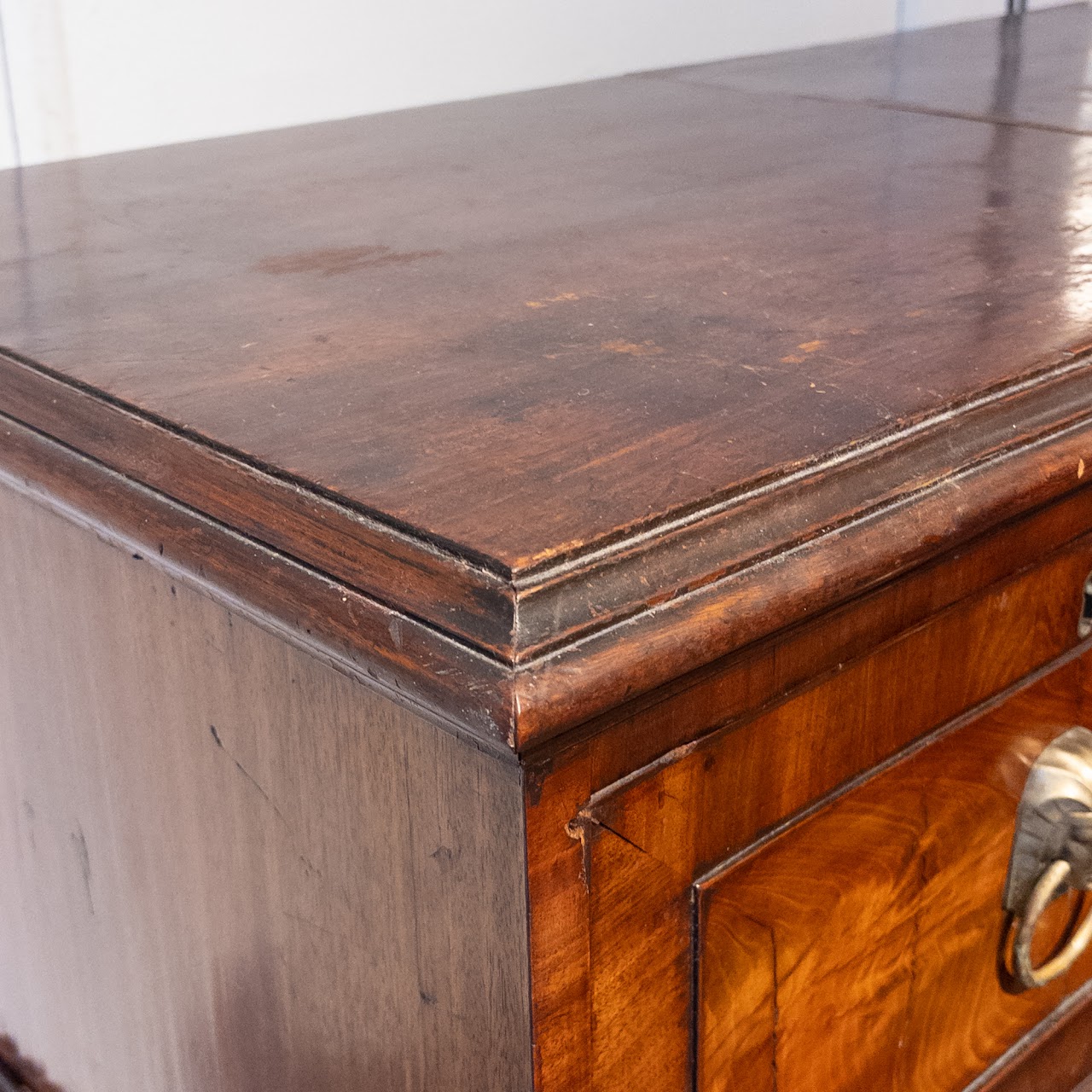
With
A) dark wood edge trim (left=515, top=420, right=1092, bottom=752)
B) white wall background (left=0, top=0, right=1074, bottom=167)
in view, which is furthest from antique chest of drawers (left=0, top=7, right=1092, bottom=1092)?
white wall background (left=0, top=0, right=1074, bottom=167)

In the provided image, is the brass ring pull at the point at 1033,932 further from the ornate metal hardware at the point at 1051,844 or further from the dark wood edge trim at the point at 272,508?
the dark wood edge trim at the point at 272,508

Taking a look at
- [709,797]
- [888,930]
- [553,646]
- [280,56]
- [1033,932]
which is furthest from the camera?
[280,56]

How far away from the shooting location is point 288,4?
1138 millimetres

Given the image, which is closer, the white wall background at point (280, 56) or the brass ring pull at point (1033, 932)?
the brass ring pull at point (1033, 932)

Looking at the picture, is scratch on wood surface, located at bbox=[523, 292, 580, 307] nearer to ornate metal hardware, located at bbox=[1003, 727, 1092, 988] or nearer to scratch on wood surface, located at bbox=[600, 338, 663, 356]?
scratch on wood surface, located at bbox=[600, 338, 663, 356]

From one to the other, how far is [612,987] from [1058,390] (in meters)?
0.29

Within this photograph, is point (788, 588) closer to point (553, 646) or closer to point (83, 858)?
point (553, 646)

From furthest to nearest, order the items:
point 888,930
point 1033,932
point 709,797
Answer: point 1033,932
point 888,930
point 709,797

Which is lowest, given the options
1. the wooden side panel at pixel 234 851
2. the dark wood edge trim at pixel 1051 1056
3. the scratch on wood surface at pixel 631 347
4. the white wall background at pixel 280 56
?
the dark wood edge trim at pixel 1051 1056

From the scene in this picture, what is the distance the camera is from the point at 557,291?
26.2 inches

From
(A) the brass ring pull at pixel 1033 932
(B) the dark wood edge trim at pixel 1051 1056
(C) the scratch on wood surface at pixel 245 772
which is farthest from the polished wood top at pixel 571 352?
(B) the dark wood edge trim at pixel 1051 1056

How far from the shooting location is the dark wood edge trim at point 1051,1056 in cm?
74

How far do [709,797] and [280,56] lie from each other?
0.88m

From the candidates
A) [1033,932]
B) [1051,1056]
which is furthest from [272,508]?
[1051,1056]
